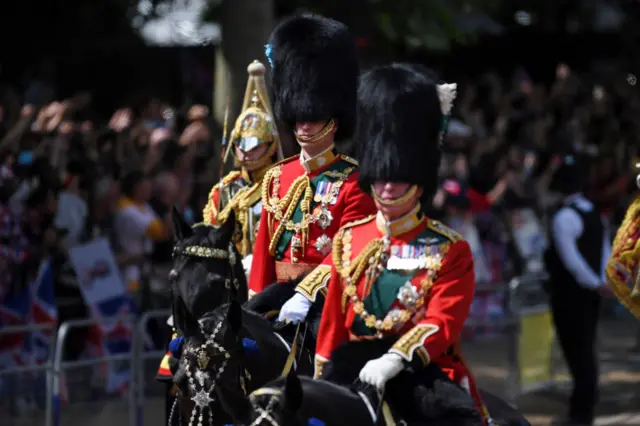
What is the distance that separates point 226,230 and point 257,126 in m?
0.90

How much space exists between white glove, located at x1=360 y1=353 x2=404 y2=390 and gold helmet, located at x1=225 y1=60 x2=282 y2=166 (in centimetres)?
292

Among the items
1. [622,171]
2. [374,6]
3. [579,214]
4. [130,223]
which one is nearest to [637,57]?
[622,171]

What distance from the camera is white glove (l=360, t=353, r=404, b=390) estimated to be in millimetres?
5699

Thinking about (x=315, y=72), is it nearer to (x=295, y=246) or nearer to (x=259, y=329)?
(x=295, y=246)

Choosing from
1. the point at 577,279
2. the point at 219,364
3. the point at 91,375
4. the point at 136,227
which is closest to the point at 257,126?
the point at 219,364

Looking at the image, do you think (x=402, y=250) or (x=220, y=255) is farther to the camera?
(x=220, y=255)

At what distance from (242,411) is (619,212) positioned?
496 inches

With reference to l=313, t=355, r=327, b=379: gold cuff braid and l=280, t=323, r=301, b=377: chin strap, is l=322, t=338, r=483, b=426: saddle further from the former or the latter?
l=280, t=323, r=301, b=377: chin strap

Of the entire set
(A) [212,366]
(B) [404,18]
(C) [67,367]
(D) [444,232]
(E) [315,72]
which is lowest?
(C) [67,367]

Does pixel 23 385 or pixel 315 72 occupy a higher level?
pixel 315 72

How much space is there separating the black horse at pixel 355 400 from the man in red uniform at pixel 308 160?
1.44m

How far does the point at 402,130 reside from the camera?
6.14 meters

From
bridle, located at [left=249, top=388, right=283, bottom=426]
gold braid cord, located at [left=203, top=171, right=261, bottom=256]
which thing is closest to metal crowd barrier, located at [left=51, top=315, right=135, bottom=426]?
gold braid cord, located at [left=203, top=171, right=261, bottom=256]

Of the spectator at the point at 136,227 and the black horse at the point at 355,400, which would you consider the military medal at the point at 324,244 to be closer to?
the black horse at the point at 355,400
